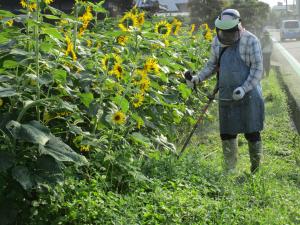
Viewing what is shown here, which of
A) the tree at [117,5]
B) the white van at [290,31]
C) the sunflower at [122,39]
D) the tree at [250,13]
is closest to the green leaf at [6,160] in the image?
the sunflower at [122,39]

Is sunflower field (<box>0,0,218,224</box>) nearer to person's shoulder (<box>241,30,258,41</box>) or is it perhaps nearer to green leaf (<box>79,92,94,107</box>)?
green leaf (<box>79,92,94,107</box>)

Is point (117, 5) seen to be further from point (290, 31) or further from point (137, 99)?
point (290, 31)

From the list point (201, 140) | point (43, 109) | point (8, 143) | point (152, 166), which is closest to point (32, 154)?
point (8, 143)

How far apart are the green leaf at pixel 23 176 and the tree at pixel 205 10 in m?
23.5

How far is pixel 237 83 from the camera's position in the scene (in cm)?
564

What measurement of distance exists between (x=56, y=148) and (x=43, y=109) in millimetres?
633

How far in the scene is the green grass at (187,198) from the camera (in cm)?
364

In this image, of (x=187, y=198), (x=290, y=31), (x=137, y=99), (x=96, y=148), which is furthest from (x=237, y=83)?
(x=290, y=31)

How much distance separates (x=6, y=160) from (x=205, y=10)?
24.0 meters

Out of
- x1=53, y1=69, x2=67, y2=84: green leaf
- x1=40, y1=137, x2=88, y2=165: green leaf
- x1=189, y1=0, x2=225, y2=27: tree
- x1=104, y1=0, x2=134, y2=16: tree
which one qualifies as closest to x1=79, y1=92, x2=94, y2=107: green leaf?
x1=53, y1=69, x2=67, y2=84: green leaf

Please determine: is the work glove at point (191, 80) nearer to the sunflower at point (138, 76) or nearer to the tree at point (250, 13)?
the sunflower at point (138, 76)

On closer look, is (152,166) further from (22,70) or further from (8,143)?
(8,143)

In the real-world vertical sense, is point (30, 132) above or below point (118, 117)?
above

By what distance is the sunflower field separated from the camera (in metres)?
3.26
